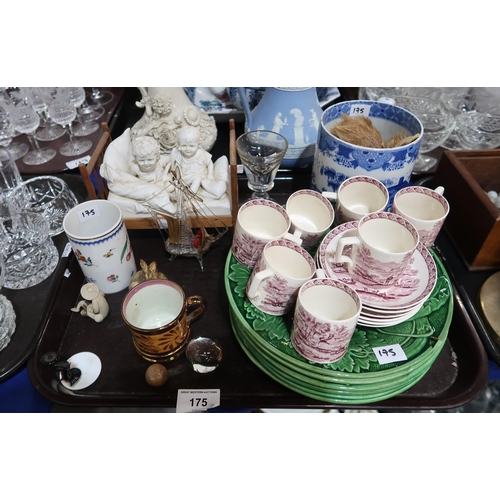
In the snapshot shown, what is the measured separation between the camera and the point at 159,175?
1.02m

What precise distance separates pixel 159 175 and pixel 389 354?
26.8 inches

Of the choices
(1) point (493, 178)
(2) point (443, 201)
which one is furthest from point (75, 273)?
(1) point (493, 178)

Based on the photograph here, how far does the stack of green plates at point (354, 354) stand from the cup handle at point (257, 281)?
1.7 inches

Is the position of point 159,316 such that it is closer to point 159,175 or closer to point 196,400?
point 196,400

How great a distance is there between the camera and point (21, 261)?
975 mm

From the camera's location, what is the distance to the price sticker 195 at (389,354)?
71 centimetres

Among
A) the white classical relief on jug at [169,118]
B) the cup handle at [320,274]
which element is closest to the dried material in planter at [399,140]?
the cup handle at [320,274]

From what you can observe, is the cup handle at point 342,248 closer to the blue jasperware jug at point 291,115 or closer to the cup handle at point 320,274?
the cup handle at point 320,274

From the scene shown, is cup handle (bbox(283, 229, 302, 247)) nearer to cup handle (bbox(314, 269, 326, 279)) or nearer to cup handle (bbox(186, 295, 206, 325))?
cup handle (bbox(314, 269, 326, 279))

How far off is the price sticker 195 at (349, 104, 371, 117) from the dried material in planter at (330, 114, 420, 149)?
5 centimetres

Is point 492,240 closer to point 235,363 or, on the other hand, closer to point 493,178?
point 493,178

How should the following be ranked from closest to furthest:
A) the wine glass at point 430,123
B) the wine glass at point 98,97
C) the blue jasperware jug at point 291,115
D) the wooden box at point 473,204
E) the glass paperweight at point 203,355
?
the glass paperweight at point 203,355 < the wooden box at point 473,204 < the blue jasperware jug at point 291,115 < the wine glass at point 430,123 < the wine glass at point 98,97

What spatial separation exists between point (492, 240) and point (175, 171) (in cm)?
77

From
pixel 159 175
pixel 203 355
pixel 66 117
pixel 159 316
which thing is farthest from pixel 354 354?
pixel 66 117
